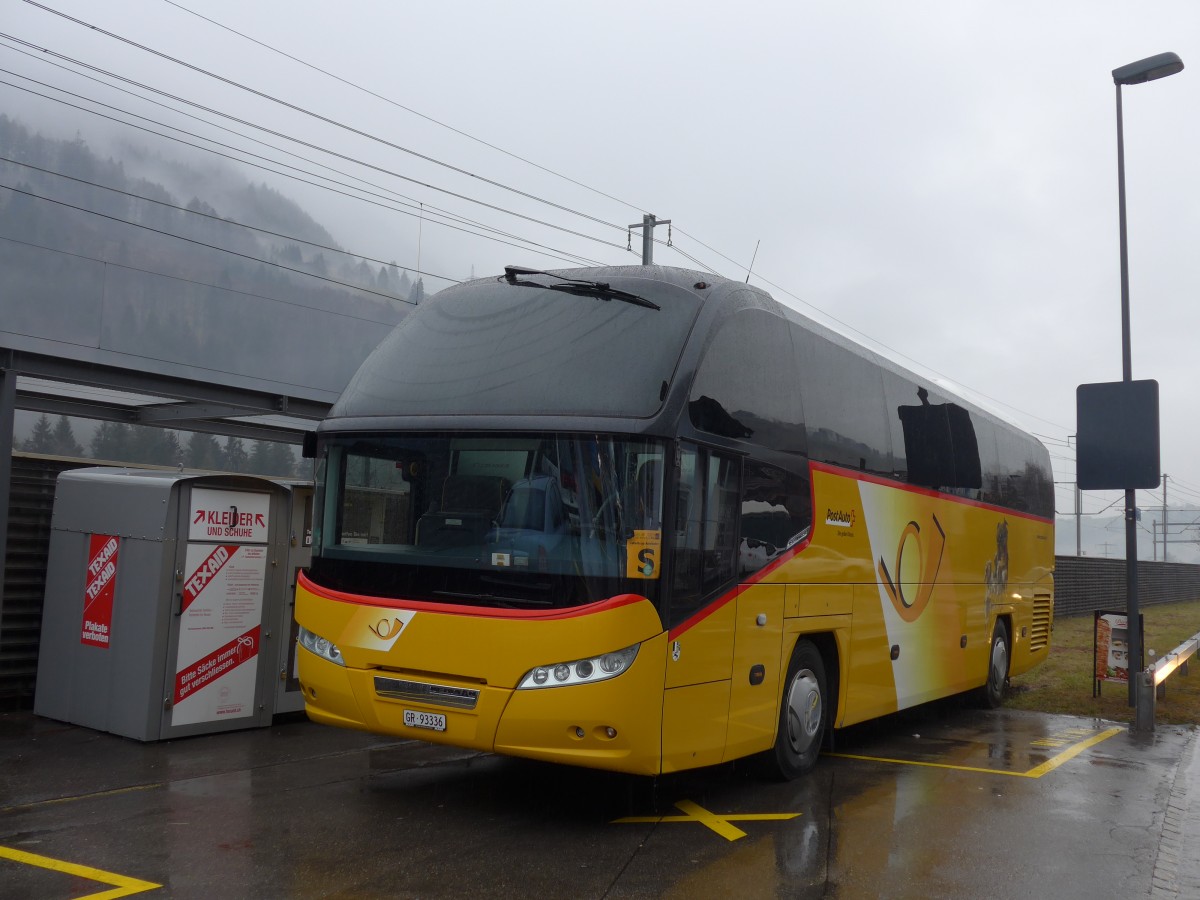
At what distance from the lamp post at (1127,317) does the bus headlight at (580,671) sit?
9360 mm

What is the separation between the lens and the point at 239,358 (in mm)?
24625

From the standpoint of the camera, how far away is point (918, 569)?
35.6 feet

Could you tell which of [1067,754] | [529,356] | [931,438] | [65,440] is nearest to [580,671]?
[529,356]

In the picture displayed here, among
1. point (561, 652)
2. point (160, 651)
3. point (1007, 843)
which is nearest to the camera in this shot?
point (561, 652)

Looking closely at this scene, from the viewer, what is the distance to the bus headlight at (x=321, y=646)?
277 inches

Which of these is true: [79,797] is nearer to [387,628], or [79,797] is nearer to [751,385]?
[387,628]

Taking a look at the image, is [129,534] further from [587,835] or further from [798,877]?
[798,877]

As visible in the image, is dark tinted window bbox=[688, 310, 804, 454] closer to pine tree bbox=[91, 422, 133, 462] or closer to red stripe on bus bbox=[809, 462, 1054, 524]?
red stripe on bus bbox=[809, 462, 1054, 524]

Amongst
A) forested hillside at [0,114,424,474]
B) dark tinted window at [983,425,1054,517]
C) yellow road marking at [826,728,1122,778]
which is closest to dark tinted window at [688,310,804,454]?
yellow road marking at [826,728,1122,778]

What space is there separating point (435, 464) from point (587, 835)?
241cm

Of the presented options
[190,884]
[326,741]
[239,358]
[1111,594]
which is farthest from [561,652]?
[1111,594]

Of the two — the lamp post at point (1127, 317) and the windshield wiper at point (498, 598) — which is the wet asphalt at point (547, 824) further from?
the lamp post at point (1127, 317)

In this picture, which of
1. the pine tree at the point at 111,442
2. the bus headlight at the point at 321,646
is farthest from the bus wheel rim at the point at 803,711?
the pine tree at the point at 111,442

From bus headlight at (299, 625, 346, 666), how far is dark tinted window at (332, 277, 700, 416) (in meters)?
1.48
